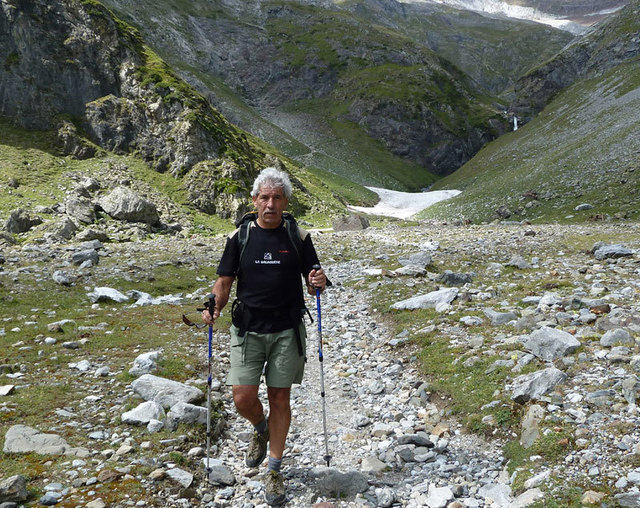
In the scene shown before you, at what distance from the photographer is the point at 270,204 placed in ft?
22.2

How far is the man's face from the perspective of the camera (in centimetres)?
680

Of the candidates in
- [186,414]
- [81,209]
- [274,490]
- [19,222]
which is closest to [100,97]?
[81,209]

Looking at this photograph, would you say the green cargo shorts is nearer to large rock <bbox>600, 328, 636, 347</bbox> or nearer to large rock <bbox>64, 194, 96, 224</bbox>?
large rock <bbox>600, 328, 636, 347</bbox>

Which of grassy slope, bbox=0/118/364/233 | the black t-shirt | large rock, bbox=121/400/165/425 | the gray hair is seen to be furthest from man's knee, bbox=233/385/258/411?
grassy slope, bbox=0/118/364/233

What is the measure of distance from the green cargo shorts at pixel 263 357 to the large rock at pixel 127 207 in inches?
1470

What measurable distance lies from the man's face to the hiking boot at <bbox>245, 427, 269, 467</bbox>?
12.4 feet

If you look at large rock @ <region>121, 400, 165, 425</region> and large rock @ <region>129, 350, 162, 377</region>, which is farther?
large rock @ <region>129, 350, 162, 377</region>

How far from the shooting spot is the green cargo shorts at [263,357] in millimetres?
6816

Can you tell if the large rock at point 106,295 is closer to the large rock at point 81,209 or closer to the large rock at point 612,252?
the large rock at point 612,252

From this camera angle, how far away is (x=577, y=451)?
19.6 feet

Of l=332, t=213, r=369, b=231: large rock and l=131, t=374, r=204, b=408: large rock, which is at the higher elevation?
l=332, t=213, r=369, b=231: large rock

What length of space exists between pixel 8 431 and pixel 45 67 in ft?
222

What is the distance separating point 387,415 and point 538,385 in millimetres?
3008

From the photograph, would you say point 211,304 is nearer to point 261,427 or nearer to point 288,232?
point 288,232
